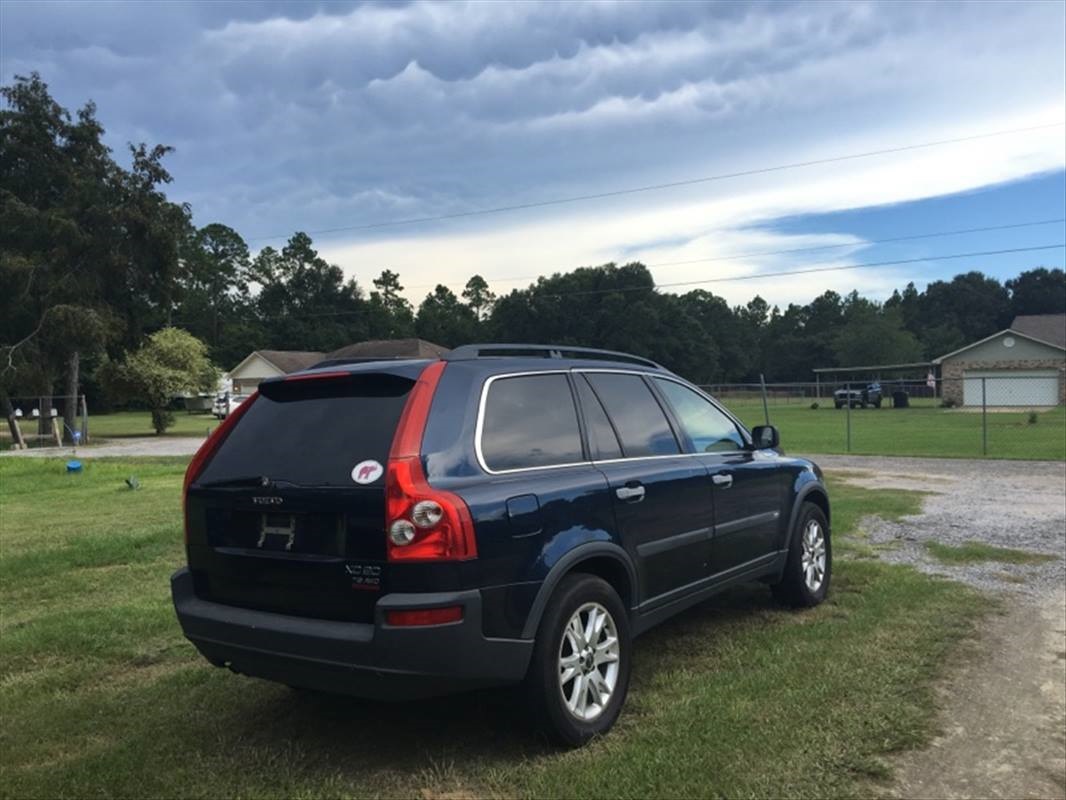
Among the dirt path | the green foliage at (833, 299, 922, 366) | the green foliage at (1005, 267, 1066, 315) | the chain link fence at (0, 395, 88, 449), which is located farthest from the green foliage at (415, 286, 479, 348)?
the dirt path

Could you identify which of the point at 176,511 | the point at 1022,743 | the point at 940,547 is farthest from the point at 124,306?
the point at 1022,743

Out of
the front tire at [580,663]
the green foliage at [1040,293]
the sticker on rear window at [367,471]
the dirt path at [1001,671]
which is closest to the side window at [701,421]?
the front tire at [580,663]

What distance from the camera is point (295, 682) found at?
3.53m

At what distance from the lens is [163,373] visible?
39.5m

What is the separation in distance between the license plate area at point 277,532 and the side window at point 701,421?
2.51 meters

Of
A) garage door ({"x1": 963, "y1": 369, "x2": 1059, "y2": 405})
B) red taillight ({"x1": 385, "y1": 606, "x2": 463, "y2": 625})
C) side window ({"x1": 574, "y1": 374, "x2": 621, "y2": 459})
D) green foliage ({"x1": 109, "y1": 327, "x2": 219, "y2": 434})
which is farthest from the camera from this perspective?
garage door ({"x1": 963, "y1": 369, "x2": 1059, "y2": 405})

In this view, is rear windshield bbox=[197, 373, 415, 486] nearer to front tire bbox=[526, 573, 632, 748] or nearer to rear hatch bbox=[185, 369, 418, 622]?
rear hatch bbox=[185, 369, 418, 622]

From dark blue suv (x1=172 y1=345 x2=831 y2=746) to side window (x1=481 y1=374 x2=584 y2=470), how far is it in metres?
0.01

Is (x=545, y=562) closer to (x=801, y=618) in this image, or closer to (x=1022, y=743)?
(x=1022, y=743)

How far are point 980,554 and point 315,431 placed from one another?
6.83 m

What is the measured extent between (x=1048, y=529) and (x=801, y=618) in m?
5.14

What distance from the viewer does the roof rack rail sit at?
4.01 meters

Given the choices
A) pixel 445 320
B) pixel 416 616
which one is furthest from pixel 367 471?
pixel 445 320

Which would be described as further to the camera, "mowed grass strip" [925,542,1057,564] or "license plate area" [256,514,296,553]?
"mowed grass strip" [925,542,1057,564]
